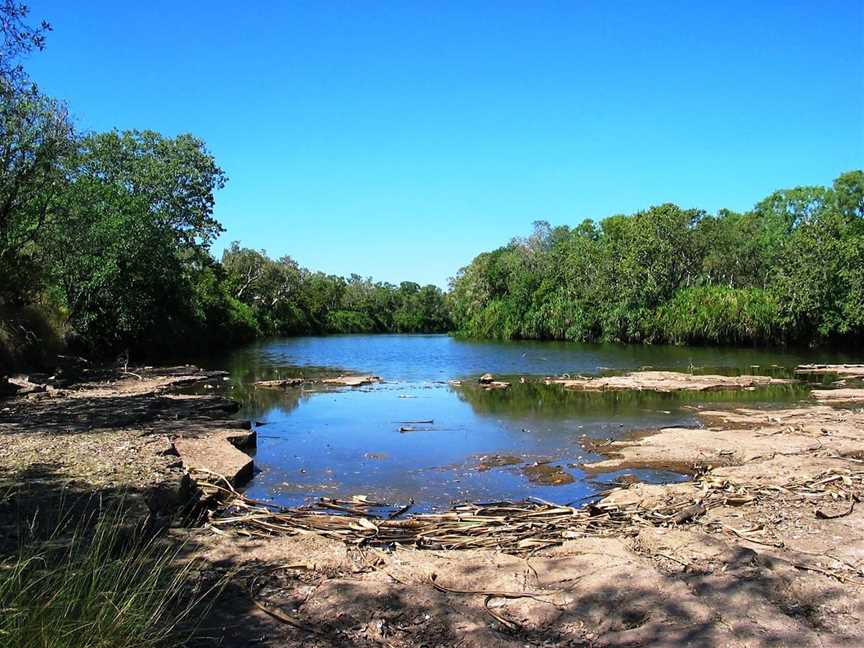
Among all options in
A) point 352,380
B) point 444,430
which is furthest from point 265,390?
point 444,430

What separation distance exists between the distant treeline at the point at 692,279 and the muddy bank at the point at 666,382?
23.4 m

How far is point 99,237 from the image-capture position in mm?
28625

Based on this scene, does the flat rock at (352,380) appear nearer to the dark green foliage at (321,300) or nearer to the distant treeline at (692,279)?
the distant treeline at (692,279)

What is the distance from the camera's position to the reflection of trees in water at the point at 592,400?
63.1 ft

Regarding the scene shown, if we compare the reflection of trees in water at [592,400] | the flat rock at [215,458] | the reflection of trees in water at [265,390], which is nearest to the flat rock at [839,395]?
the reflection of trees in water at [592,400]

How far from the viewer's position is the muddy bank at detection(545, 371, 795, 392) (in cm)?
2388

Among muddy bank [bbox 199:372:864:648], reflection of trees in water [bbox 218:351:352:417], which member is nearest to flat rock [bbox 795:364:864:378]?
reflection of trees in water [bbox 218:351:352:417]

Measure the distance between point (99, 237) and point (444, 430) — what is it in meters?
20.1

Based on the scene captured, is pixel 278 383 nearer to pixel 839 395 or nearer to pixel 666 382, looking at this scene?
pixel 666 382

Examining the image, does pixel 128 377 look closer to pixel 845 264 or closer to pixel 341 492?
pixel 341 492

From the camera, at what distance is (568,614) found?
16.4 feet

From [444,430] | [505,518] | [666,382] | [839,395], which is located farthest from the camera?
[666,382]

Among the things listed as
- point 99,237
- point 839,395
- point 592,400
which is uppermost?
point 99,237

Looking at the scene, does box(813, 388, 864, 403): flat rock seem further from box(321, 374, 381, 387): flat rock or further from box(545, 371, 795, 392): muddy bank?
box(321, 374, 381, 387): flat rock
